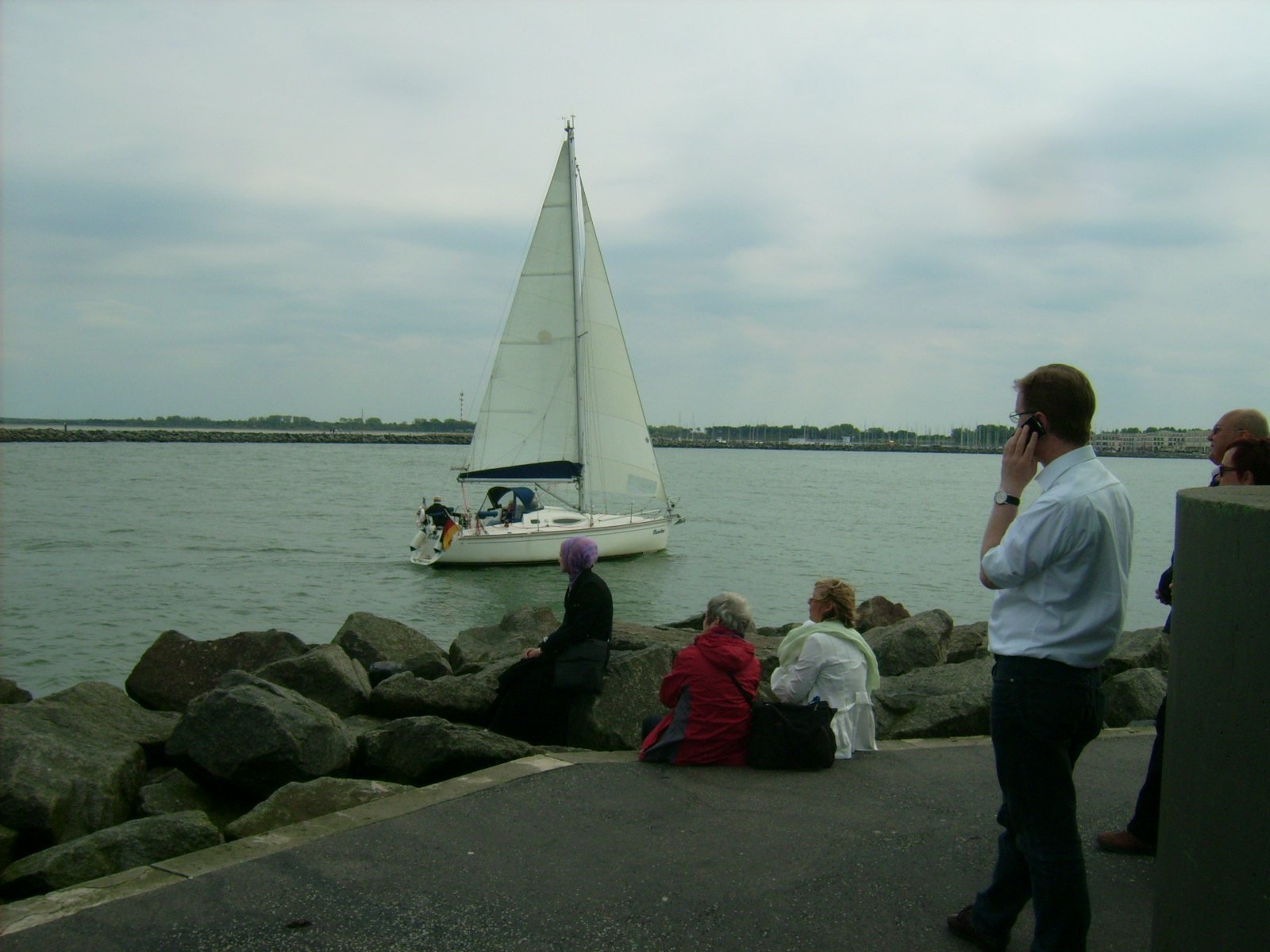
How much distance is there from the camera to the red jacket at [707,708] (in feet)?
20.0

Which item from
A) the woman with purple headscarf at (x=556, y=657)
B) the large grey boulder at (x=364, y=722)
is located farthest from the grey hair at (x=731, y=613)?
the large grey boulder at (x=364, y=722)

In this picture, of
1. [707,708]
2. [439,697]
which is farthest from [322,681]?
[707,708]

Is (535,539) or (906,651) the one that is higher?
(906,651)

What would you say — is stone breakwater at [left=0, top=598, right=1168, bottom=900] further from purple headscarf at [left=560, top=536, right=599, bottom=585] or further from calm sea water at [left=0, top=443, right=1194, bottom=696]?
calm sea water at [left=0, top=443, right=1194, bottom=696]

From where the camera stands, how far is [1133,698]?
8070mm

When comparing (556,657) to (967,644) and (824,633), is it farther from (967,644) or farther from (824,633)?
(967,644)

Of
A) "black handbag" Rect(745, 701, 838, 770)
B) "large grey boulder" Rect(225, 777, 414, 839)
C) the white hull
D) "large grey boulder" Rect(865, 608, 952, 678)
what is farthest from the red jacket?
the white hull

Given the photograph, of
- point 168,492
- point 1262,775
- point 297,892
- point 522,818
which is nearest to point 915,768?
point 522,818

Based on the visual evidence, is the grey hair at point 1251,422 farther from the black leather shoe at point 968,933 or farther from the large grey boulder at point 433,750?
the large grey boulder at point 433,750

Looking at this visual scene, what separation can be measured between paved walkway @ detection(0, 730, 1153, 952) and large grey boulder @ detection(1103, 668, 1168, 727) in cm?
226

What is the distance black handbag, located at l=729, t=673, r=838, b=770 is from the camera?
19.7 feet

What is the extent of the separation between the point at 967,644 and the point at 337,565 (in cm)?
1995

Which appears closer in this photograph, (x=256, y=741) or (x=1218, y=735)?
(x=1218, y=735)

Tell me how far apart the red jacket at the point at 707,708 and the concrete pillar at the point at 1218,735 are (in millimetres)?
3325
